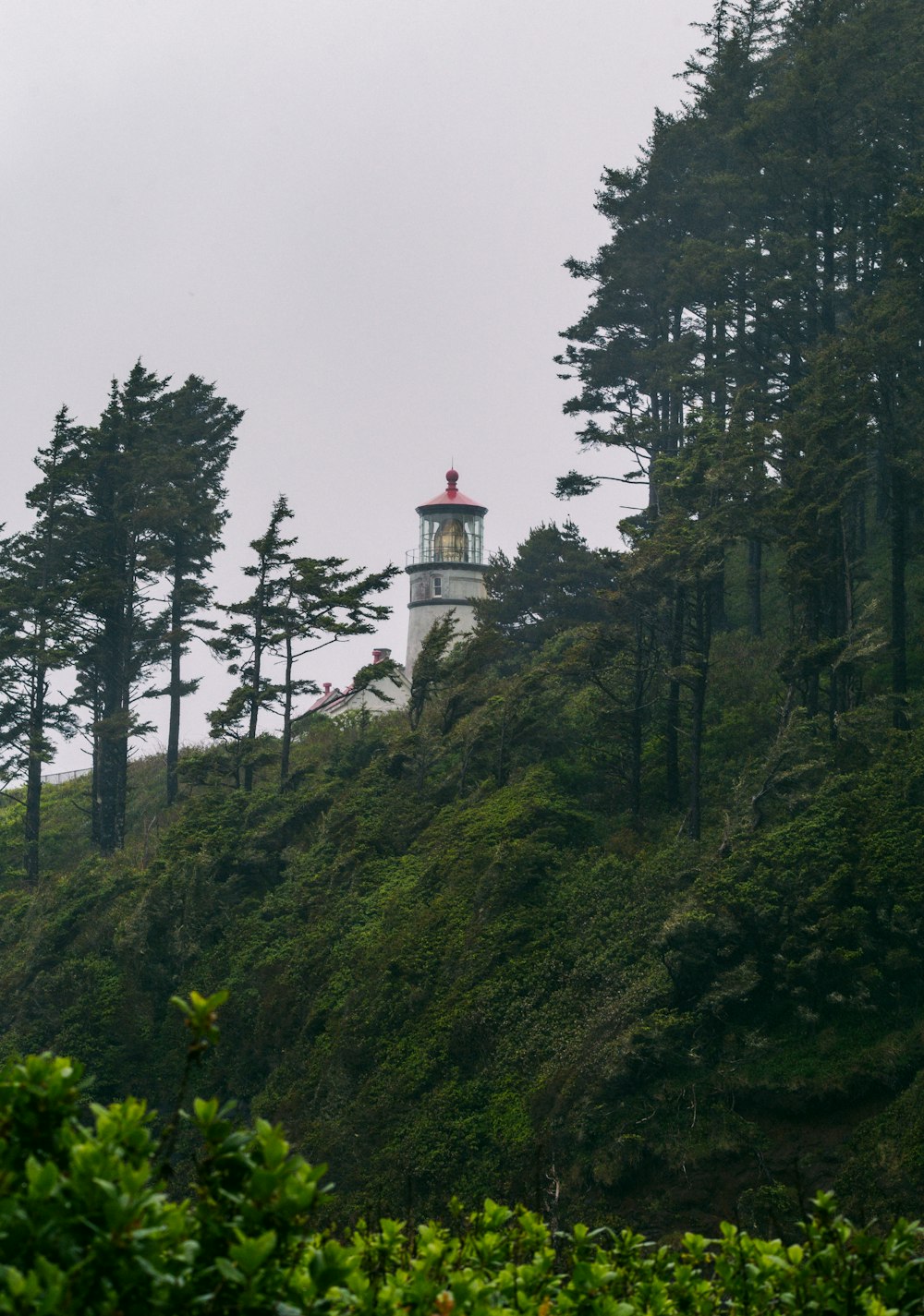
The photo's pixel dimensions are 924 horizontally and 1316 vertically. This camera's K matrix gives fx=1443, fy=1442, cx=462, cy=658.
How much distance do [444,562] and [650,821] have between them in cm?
2743

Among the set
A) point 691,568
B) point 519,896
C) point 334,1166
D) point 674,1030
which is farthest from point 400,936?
point 691,568

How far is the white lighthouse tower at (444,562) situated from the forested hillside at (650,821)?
767 centimetres

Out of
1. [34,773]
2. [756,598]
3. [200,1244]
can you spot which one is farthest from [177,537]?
[200,1244]

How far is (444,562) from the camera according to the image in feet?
174

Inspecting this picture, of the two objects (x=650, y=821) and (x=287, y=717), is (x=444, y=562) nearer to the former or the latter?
(x=287, y=717)

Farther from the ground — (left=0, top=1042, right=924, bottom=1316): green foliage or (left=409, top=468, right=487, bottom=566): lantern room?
(left=409, top=468, right=487, bottom=566): lantern room

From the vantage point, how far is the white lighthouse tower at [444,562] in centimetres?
5266

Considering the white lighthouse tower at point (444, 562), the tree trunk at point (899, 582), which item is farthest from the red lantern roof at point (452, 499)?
the tree trunk at point (899, 582)

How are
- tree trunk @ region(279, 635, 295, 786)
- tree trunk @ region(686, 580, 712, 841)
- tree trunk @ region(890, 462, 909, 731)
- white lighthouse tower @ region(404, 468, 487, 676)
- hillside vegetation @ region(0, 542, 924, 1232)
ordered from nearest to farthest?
hillside vegetation @ region(0, 542, 924, 1232), tree trunk @ region(686, 580, 712, 841), tree trunk @ region(890, 462, 909, 731), tree trunk @ region(279, 635, 295, 786), white lighthouse tower @ region(404, 468, 487, 676)

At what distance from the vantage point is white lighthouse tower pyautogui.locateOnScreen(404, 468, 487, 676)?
52656mm

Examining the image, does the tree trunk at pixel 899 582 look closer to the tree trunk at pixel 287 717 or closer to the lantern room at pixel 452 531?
the tree trunk at pixel 287 717

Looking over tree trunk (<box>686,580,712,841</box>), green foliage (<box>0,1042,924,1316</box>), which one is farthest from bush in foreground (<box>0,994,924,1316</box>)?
tree trunk (<box>686,580,712,841</box>)

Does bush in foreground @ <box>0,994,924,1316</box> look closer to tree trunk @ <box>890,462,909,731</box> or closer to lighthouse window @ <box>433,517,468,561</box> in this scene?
tree trunk @ <box>890,462,909,731</box>

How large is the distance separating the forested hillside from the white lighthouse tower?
7670 mm
